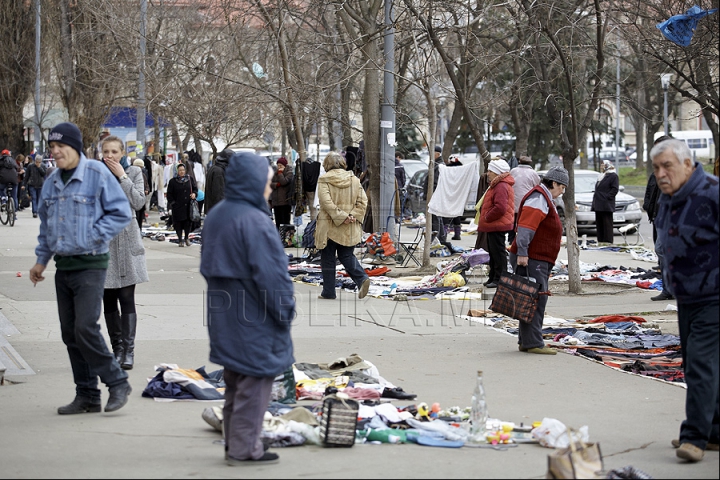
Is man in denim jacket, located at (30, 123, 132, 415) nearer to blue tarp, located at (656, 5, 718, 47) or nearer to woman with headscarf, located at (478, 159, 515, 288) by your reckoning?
blue tarp, located at (656, 5, 718, 47)

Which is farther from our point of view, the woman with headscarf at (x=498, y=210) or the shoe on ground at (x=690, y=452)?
the woman with headscarf at (x=498, y=210)

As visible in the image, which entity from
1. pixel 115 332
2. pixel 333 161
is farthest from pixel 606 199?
pixel 115 332

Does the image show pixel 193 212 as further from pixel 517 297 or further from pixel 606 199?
pixel 517 297

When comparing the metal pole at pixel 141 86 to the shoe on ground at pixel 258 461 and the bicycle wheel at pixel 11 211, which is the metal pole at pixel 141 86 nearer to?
the bicycle wheel at pixel 11 211

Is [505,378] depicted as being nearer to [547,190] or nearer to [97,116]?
[547,190]

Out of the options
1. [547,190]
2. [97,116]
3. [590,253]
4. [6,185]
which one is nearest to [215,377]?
[547,190]

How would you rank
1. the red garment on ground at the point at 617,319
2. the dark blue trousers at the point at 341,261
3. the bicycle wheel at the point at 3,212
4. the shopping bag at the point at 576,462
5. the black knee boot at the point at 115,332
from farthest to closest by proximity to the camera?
the bicycle wheel at the point at 3,212 < the dark blue trousers at the point at 341,261 < the red garment on ground at the point at 617,319 < the black knee boot at the point at 115,332 < the shopping bag at the point at 576,462

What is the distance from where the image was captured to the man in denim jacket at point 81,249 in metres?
6.48

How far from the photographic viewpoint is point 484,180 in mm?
17359

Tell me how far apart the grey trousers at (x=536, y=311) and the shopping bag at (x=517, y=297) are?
12cm

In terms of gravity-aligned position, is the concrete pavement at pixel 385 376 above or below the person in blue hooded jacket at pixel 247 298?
below

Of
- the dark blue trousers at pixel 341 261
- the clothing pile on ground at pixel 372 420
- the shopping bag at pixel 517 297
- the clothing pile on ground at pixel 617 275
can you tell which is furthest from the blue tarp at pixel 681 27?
the clothing pile on ground at pixel 372 420

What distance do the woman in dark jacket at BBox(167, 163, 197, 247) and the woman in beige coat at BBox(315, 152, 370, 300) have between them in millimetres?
8776

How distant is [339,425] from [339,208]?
6987 millimetres
